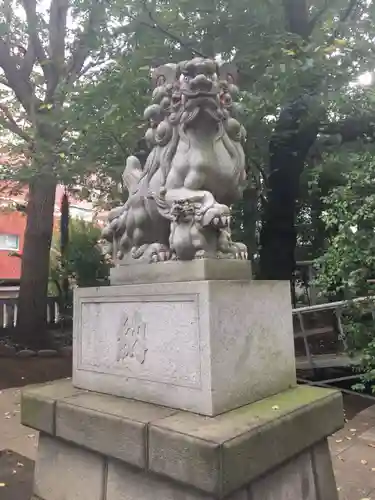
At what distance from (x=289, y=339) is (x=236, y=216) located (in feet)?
24.8

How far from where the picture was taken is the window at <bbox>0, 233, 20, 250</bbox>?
21.3 m

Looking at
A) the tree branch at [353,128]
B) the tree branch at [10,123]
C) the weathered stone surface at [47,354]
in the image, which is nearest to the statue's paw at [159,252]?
the tree branch at [353,128]

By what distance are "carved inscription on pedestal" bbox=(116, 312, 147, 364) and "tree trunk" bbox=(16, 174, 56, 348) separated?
8552 millimetres

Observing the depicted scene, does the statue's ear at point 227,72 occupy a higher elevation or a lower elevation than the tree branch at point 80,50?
lower

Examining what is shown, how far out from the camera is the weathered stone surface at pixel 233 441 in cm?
212

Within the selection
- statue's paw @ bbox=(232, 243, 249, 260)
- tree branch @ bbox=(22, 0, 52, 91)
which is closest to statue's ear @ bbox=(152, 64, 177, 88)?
statue's paw @ bbox=(232, 243, 249, 260)

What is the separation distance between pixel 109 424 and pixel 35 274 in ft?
29.6

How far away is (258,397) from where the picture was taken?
9.10 ft

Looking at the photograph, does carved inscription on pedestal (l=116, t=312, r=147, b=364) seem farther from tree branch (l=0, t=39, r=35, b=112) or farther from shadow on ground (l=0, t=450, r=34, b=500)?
tree branch (l=0, t=39, r=35, b=112)

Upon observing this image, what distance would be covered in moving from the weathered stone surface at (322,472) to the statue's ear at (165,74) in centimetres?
262

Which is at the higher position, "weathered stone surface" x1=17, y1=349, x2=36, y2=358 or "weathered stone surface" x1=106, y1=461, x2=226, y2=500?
"weathered stone surface" x1=17, y1=349, x2=36, y2=358

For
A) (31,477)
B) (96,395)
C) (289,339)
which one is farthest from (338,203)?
(31,477)

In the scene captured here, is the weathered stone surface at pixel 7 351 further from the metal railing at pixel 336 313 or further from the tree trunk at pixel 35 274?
the metal railing at pixel 336 313

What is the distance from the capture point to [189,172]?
2936 mm
